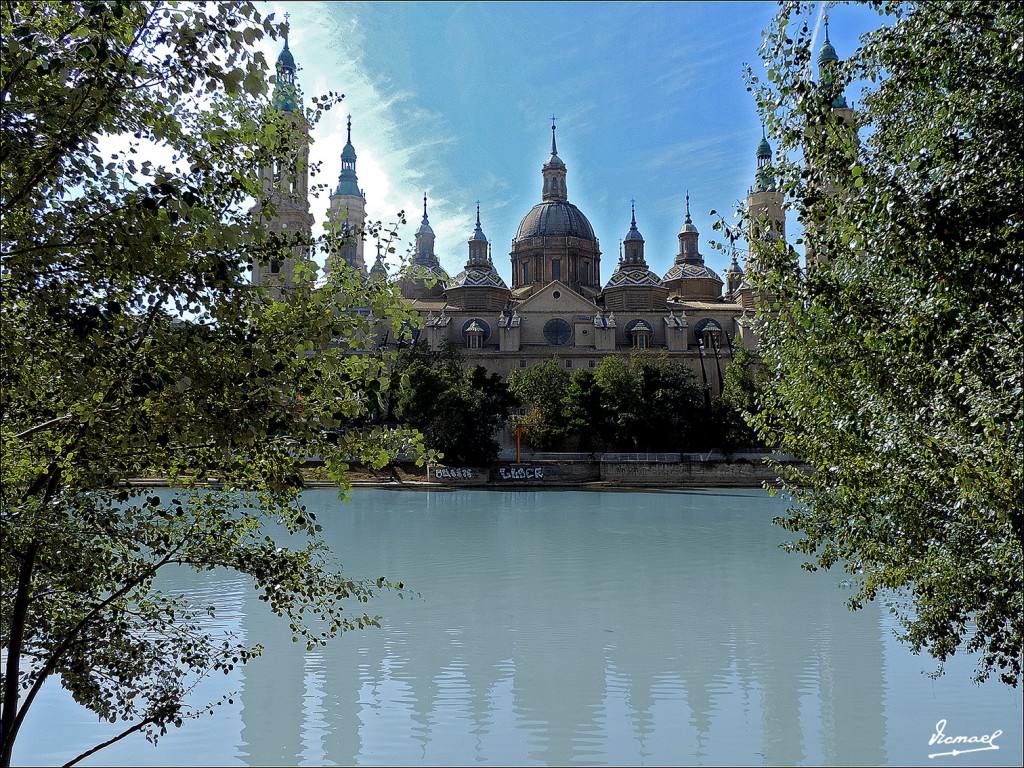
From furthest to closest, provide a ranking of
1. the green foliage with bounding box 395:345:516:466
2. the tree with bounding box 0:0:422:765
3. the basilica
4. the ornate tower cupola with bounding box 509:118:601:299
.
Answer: the ornate tower cupola with bounding box 509:118:601:299 < the basilica < the green foliage with bounding box 395:345:516:466 < the tree with bounding box 0:0:422:765

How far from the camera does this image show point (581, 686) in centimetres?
948

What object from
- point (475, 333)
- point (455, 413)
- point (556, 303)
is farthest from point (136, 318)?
point (556, 303)

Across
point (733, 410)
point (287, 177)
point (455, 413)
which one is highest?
point (455, 413)

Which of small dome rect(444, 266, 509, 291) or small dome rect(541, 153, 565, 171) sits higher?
small dome rect(541, 153, 565, 171)

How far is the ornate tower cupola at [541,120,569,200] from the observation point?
228 feet

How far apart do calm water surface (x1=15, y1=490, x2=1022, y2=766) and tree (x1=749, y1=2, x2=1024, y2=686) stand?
195 cm

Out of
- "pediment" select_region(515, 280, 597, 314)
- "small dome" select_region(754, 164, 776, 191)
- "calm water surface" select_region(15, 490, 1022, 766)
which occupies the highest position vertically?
"pediment" select_region(515, 280, 597, 314)

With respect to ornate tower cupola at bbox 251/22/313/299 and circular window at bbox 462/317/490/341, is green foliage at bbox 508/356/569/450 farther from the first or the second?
ornate tower cupola at bbox 251/22/313/299

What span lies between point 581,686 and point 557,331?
48.8 meters

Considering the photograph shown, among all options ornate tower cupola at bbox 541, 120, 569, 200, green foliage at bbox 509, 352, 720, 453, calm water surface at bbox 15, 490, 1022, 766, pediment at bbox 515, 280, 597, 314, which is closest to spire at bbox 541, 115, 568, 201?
ornate tower cupola at bbox 541, 120, 569, 200

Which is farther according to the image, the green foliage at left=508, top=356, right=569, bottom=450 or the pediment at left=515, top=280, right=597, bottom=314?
the pediment at left=515, top=280, right=597, bottom=314

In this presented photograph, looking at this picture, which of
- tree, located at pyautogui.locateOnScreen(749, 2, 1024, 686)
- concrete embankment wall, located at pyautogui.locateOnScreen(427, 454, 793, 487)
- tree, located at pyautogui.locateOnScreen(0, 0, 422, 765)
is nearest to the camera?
tree, located at pyautogui.locateOnScreen(0, 0, 422, 765)

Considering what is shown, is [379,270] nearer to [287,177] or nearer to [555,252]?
[287,177]

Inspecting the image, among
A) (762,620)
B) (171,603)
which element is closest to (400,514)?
(762,620)
